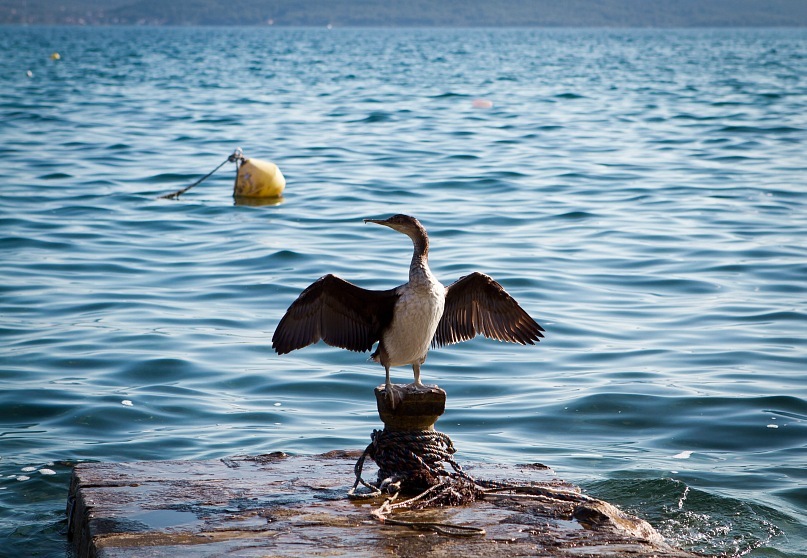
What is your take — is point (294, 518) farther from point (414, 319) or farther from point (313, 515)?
point (414, 319)

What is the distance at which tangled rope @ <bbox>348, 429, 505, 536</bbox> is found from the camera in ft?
17.7

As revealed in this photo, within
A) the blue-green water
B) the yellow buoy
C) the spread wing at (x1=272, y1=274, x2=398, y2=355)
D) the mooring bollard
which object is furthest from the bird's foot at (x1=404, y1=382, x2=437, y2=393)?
the yellow buoy

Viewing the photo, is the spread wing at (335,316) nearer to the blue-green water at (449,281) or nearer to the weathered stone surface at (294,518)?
the weathered stone surface at (294,518)

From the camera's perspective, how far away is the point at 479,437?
807cm

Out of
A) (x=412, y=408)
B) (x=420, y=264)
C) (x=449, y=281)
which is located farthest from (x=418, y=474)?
(x=449, y=281)

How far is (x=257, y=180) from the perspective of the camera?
18.3 m

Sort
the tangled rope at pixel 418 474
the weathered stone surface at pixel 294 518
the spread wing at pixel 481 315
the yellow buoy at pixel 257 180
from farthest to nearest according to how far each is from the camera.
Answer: the yellow buoy at pixel 257 180 → the spread wing at pixel 481 315 → the tangled rope at pixel 418 474 → the weathered stone surface at pixel 294 518

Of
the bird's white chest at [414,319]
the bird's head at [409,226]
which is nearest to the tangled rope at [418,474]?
the bird's white chest at [414,319]

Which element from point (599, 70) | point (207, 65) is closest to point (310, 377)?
point (599, 70)

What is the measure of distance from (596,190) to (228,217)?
6.55m

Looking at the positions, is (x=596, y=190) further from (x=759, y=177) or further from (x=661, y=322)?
(x=661, y=322)

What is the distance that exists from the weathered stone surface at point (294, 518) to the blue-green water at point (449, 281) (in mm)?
931

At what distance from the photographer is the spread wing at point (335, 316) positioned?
18.4ft

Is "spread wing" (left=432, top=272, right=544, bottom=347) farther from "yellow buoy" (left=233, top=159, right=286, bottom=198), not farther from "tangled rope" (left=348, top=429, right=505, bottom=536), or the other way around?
"yellow buoy" (left=233, top=159, right=286, bottom=198)
